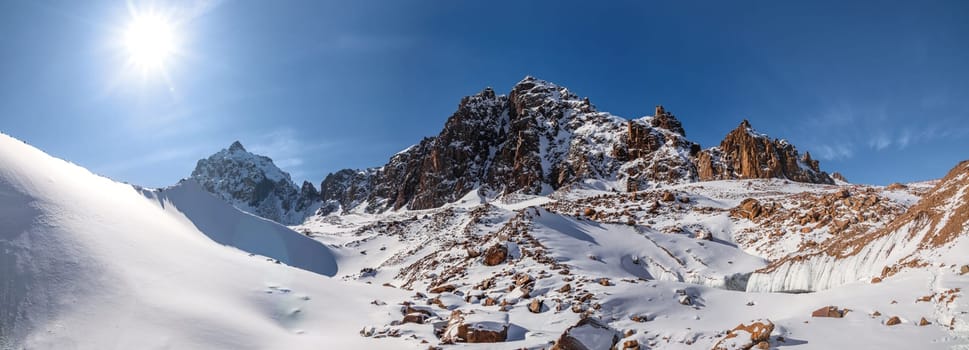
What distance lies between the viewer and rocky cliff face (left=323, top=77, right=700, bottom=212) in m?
87.3

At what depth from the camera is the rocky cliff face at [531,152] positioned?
8731 cm

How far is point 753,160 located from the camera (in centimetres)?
7100

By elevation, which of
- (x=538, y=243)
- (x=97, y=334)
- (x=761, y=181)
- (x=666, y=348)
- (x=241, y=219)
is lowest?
(x=666, y=348)

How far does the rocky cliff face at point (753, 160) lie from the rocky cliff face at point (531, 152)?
11.6ft

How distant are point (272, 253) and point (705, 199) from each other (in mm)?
43911

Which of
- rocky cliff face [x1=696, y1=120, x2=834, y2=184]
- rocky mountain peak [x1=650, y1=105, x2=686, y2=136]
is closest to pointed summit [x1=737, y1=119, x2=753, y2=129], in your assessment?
rocky cliff face [x1=696, y1=120, x2=834, y2=184]

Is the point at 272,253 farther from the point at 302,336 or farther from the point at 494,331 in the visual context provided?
the point at 494,331

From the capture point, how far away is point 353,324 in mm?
12414

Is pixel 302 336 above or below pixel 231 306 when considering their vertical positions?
below

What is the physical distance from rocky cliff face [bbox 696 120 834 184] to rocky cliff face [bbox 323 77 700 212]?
3526 millimetres

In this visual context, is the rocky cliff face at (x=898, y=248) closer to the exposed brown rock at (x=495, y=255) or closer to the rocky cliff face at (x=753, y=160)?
the exposed brown rock at (x=495, y=255)

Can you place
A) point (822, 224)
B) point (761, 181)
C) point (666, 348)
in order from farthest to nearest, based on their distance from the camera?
point (761, 181) → point (822, 224) → point (666, 348)

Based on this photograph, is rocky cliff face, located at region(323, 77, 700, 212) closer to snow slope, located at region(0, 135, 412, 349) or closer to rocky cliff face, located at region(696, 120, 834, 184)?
rocky cliff face, located at region(696, 120, 834, 184)

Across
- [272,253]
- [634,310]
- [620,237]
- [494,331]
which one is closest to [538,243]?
[620,237]
